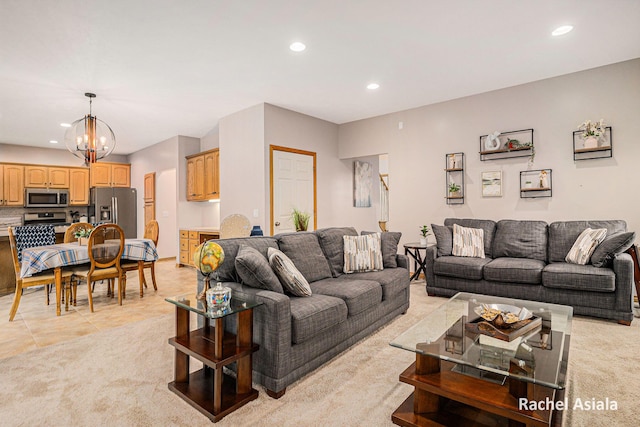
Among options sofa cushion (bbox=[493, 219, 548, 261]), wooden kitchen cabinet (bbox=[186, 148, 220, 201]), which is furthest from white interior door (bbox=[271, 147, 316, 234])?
sofa cushion (bbox=[493, 219, 548, 261])

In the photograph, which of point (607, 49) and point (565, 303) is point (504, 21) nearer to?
point (607, 49)

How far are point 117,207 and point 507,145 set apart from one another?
817 centimetres

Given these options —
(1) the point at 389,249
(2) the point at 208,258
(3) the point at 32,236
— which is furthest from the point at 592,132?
(3) the point at 32,236

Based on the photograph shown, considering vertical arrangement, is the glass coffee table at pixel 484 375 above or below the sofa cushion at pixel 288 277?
below

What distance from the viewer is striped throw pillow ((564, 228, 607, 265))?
11.5ft

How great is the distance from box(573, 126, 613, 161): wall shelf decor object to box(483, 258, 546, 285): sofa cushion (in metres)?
1.44

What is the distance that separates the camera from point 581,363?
2438mm

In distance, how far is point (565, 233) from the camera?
388cm

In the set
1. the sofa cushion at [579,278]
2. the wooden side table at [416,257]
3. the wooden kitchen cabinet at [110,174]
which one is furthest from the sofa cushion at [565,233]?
the wooden kitchen cabinet at [110,174]

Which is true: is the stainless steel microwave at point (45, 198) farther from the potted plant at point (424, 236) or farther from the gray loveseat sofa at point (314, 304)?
the potted plant at point (424, 236)

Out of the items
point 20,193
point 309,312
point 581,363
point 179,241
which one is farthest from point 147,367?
point 20,193

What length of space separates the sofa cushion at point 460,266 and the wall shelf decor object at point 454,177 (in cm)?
118

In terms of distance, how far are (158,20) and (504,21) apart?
2995 mm

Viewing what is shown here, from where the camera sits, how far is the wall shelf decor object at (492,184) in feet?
15.4
